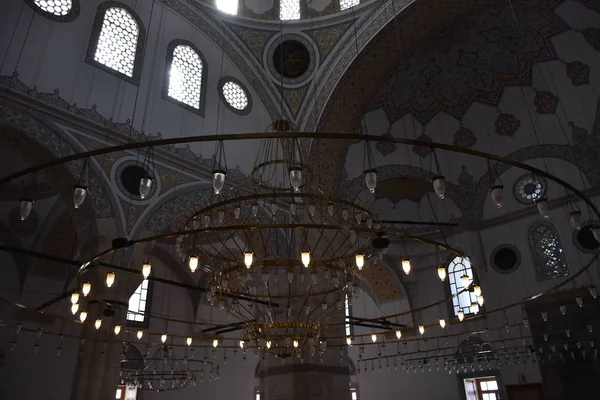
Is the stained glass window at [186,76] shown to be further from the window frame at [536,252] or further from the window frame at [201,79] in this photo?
the window frame at [536,252]

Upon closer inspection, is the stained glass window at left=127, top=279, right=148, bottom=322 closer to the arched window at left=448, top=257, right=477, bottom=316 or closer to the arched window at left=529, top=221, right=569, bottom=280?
the arched window at left=448, top=257, right=477, bottom=316

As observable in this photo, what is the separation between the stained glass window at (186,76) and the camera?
30.1 feet

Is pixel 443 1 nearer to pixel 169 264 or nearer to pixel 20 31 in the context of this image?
pixel 20 31

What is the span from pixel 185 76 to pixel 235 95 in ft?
4.16

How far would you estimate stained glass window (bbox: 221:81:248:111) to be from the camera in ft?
33.3

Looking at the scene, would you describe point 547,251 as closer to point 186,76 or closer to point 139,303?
point 186,76

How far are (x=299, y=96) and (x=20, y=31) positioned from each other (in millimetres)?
5737

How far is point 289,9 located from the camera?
37.4 feet

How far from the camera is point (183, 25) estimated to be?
978 centimetres

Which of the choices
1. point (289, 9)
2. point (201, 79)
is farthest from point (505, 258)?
point (201, 79)

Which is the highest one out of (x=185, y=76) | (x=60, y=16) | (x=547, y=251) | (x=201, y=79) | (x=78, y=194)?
(x=201, y=79)

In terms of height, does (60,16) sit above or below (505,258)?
above

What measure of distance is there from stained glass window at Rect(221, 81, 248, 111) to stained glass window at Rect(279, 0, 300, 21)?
7.37ft

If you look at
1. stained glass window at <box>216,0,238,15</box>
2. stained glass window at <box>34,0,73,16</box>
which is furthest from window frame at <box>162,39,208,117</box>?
stained glass window at <box>34,0,73,16</box>
